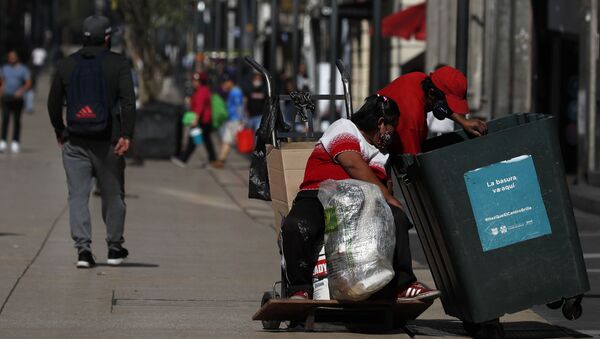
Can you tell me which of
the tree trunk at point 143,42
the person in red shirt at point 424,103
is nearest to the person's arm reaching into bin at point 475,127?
the person in red shirt at point 424,103

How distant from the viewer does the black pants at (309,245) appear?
7.99 meters

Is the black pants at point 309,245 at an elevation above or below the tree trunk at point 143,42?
above

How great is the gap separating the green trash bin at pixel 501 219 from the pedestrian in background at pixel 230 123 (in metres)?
17.8

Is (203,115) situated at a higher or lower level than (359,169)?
lower

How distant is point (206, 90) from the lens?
2641cm

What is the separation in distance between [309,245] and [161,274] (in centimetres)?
334

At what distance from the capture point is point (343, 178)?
8172 millimetres

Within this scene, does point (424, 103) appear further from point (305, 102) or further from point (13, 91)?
point (13, 91)

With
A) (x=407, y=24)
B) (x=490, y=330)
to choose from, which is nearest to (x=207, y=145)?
(x=407, y=24)

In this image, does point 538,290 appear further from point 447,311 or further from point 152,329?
point 152,329

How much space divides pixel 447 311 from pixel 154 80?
76.1 ft

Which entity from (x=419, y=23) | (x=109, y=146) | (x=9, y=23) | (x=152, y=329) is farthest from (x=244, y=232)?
(x=9, y=23)

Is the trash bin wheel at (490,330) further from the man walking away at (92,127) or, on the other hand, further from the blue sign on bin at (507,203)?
the man walking away at (92,127)

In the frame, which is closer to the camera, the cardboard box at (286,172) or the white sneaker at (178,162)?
the cardboard box at (286,172)
